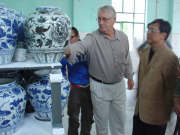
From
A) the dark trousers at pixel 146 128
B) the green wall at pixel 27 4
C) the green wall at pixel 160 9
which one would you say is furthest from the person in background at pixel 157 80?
the green wall at pixel 160 9

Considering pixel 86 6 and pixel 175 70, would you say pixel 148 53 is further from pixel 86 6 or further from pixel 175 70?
pixel 86 6

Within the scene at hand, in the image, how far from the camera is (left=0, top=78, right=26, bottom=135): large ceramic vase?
0.77 metres

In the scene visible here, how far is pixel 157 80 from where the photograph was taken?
3.75ft

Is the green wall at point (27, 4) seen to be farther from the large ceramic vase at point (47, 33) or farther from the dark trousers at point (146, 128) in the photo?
the large ceramic vase at point (47, 33)

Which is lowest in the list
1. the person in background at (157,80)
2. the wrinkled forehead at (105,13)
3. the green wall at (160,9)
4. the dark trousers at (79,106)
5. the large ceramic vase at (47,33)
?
the dark trousers at (79,106)

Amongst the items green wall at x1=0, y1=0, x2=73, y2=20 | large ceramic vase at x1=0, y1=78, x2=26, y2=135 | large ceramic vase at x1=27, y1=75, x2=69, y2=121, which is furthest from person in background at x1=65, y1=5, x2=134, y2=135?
green wall at x1=0, y1=0, x2=73, y2=20

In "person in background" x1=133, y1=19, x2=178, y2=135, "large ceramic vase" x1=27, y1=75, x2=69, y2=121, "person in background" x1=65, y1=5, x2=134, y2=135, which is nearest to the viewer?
"large ceramic vase" x1=27, y1=75, x2=69, y2=121

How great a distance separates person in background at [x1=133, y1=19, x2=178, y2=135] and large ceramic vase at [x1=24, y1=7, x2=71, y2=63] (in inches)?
23.9

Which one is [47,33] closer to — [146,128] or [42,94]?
[42,94]

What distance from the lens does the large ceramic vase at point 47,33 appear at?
75 centimetres

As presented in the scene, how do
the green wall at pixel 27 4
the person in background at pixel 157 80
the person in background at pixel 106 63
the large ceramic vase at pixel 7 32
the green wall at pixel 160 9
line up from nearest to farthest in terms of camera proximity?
the large ceramic vase at pixel 7 32
the person in background at pixel 157 80
the person in background at pixel 106 63
the green wall at pixel 27 4
the green wall at pixel 160 9

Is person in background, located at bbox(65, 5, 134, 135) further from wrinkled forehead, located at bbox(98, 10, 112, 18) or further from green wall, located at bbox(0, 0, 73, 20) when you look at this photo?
green wall, located at bbox(0, 0, 73, 20)

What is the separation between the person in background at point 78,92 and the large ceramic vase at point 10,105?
29.1 inches

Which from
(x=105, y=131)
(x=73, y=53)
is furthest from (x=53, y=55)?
(x=105, y=131)
